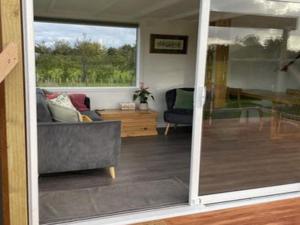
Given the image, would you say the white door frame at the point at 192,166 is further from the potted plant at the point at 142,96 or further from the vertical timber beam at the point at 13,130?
the potted plant at the point at 142,96

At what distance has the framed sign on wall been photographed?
625 cm

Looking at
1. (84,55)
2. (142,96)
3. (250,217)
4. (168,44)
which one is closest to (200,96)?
(250,217)

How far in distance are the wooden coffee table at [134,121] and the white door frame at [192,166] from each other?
2.85m

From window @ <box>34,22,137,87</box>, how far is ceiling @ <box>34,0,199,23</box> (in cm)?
18

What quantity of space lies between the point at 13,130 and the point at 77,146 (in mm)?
1315

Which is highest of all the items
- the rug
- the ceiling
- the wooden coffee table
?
the ceiling

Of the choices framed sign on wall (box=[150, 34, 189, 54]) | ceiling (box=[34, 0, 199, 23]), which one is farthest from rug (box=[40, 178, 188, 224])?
framed sign on wall (box=[150, 34, 189, 54])

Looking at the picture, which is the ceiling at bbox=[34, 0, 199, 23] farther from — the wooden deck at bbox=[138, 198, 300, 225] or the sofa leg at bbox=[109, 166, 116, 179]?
the wooden deck at bbox=[138, 198, 300, 225]

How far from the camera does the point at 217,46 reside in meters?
2.79

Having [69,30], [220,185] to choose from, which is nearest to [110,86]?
[69,30]

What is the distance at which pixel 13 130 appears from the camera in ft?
7.14

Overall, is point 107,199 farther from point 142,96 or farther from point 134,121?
point 142,96

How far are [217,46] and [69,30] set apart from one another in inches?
144

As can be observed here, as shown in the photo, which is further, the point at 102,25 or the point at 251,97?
the point at 102,25
